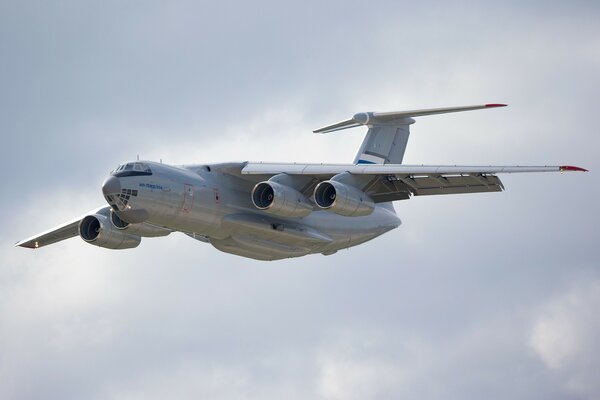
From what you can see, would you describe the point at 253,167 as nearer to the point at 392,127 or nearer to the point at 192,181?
the point at 192,181

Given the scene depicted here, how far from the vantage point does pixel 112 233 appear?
32.9m

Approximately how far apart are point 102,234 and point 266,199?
4627 millimetres

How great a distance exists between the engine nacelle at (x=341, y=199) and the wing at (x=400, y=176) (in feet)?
1.51

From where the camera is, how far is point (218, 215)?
30688 millimetres

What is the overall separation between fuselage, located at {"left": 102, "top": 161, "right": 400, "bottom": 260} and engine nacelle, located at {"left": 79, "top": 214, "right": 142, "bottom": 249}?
193 cm

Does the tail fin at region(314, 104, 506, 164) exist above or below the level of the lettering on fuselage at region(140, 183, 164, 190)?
above

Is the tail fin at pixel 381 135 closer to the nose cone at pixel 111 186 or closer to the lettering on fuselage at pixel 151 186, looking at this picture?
the lettering on fuselage at pixel 151 186

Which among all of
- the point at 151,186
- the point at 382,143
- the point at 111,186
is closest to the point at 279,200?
the point at 151,186

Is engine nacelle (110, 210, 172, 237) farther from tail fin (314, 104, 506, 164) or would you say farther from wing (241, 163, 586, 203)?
tail fin (314, 104, 506, 164)

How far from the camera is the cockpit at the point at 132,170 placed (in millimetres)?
29562

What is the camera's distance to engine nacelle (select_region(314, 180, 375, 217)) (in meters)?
29.8

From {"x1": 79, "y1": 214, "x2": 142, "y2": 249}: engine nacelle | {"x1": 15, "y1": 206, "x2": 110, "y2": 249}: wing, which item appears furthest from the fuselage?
Answer: {"x1": 15, "y1": 206, "x2": 110, "y2": 249}: wing

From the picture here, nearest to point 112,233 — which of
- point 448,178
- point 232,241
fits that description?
point 232,241

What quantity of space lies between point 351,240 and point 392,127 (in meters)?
3.23
